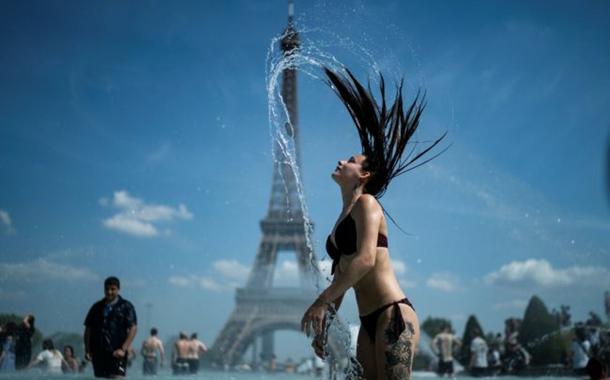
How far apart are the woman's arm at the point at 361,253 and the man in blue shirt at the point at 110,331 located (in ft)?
16.1

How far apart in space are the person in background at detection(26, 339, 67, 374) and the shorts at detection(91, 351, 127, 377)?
6.27 meters

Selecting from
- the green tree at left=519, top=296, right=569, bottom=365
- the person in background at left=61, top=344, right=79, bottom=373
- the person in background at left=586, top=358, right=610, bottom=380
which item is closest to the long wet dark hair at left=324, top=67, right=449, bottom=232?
the person in background at left=586, top=358, right=610, bottom=380

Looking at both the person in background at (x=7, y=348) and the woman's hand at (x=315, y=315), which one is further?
the person in background at (x=7, y=348)

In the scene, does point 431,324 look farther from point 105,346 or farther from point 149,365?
point 105,346

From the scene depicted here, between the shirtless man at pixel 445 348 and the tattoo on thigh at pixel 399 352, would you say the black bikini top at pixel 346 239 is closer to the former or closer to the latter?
the tattoo on thigh at pixel 399 352

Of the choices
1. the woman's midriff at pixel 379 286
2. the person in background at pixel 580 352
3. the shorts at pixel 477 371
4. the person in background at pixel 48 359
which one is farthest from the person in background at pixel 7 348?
the person in background at pixel 580 352

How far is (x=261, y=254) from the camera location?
53.2m

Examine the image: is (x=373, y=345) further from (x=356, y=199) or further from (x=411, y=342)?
(x=356, y=199)

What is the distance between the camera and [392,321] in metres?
3.13

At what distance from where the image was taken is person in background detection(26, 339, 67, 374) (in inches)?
492

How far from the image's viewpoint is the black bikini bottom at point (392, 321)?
10.2 ft

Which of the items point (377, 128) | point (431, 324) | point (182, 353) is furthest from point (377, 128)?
point (431, 324)

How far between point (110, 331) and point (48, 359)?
21.4ft

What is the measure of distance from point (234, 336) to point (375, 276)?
48482 millimetres
